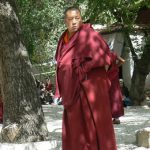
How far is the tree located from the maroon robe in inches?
364

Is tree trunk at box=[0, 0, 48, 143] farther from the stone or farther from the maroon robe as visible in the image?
the maroon robe

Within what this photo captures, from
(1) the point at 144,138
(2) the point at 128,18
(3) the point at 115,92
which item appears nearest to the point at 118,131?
(3) the point at 115,92

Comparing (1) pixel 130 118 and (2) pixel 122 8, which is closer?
(1) pixel 130 118

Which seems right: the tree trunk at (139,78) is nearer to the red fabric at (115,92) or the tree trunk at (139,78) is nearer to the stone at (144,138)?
the red fabric at (115,92)

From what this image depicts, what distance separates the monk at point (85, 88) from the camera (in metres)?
5.36

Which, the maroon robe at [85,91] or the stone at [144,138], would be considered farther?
the stone at [144,138]

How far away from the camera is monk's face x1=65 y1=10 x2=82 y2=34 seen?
18.0ft

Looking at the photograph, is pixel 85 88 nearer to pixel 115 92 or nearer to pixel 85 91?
pixel 85 91

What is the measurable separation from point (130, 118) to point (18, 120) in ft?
16.8

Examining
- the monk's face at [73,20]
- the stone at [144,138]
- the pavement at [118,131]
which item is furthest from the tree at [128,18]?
the monk's face at [73,20]

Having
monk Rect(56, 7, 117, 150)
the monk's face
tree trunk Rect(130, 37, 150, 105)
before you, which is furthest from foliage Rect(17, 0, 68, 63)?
monk Rect(56, 7, 117, 150)

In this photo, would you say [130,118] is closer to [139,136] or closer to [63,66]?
[139,136]

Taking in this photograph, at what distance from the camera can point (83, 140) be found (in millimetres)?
5434

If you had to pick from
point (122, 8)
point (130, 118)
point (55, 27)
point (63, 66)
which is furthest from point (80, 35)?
point (55, 27)
